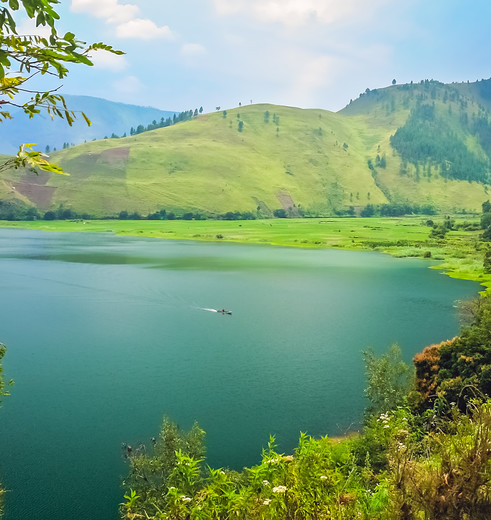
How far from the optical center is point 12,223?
186250 millimetres

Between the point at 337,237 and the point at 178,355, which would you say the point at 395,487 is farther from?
the point at 337,237

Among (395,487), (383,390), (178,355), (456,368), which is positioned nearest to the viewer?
(395,487)

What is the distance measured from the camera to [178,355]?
126ft

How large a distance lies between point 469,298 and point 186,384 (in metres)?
43.0

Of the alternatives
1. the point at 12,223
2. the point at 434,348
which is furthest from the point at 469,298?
the point at 12,223

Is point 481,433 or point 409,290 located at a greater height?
point 481,433

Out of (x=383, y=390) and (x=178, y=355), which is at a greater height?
(x=383, y=390)

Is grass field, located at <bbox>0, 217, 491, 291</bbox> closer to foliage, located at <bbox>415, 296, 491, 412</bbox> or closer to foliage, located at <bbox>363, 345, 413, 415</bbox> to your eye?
foliage, located at <bbox>415, 296, 491, 412</bbox>

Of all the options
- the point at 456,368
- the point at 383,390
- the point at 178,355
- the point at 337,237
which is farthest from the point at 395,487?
the point at 337,237

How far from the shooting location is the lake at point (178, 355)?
22484 millimetres

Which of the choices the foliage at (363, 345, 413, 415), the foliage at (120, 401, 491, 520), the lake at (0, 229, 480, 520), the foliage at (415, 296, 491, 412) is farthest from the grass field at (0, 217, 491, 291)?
the foliage at (120, 401, 491, 520)

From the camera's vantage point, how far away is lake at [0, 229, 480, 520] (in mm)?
22484

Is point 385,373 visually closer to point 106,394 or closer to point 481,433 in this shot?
point 106,394

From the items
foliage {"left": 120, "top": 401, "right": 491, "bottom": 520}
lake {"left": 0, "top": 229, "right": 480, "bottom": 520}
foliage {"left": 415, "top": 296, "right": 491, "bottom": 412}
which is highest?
foliage {"left": 120, "top": 401, "right": 491, "bottom": 520}
